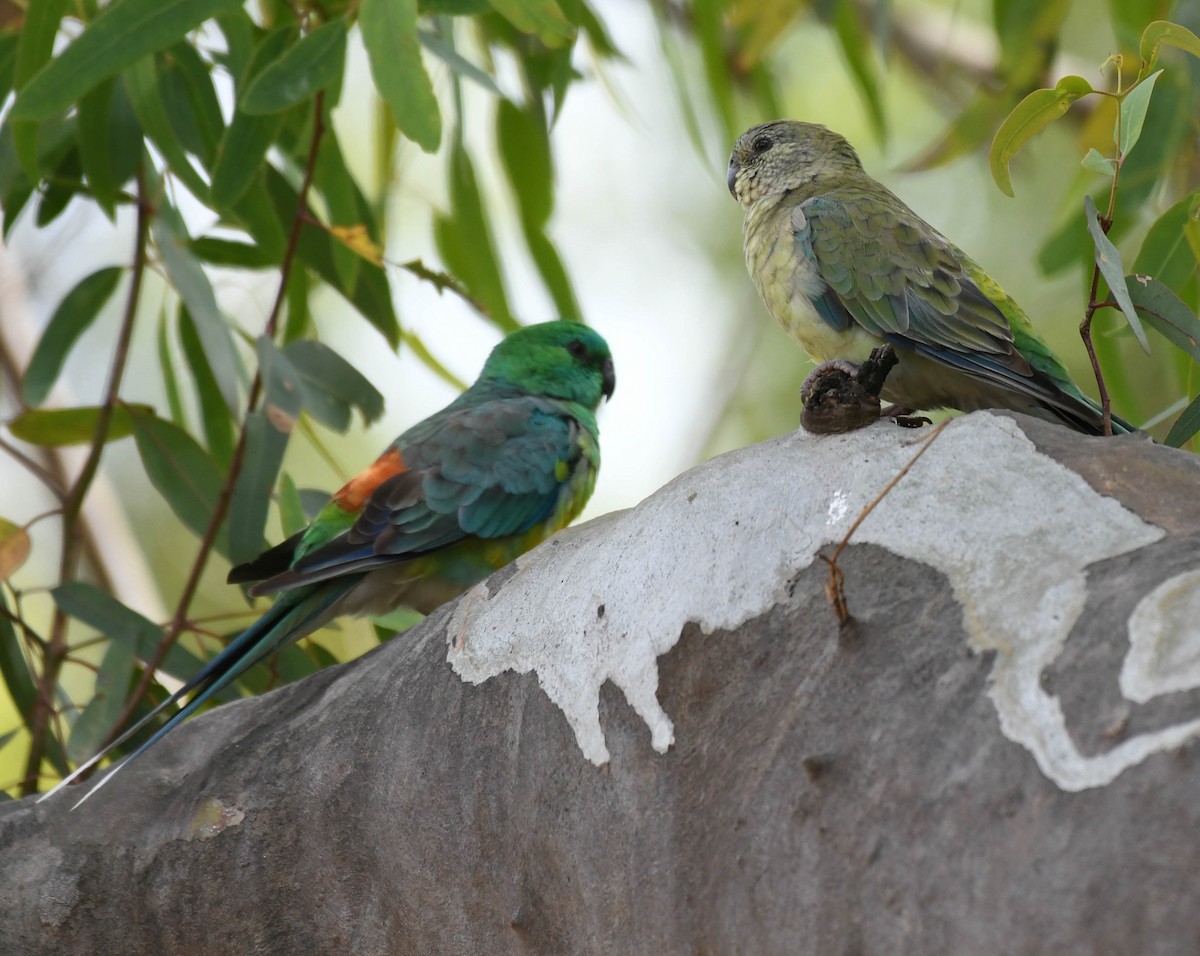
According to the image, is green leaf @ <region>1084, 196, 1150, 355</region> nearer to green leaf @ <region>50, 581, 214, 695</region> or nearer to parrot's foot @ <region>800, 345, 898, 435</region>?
parrot's foot @ <region>800, 345, 898, 435</region>

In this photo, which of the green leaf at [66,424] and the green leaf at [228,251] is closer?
the green leaf at [66,424]

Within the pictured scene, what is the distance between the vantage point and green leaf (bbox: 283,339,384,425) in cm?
245

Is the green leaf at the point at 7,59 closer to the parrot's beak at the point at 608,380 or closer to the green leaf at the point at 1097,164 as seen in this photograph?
the parrot's beak at the point at 608,380

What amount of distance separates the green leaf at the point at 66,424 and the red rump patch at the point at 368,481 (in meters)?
0.49

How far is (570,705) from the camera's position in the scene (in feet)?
4.33

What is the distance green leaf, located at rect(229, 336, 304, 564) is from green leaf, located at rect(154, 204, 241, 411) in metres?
0.17

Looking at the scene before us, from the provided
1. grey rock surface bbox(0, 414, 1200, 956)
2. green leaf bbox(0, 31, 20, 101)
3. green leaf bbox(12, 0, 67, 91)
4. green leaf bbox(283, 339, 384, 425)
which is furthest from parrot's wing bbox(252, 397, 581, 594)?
green leaf bbox(0, 31, 20, 101)

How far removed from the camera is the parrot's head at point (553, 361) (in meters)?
2.85

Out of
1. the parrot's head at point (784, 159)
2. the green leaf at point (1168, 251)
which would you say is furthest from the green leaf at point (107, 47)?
the green leaf at point (1168, 251)

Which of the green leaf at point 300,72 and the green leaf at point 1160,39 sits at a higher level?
the green leaf at point 300,72

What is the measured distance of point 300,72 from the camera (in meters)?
2.03

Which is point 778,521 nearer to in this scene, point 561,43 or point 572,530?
point 572,530

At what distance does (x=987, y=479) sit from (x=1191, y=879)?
46cm

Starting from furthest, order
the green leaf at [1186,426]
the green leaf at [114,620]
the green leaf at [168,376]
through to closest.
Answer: the green leaf at [168,376], the green leaf at [114,620], the green leaf at [1186,426]
